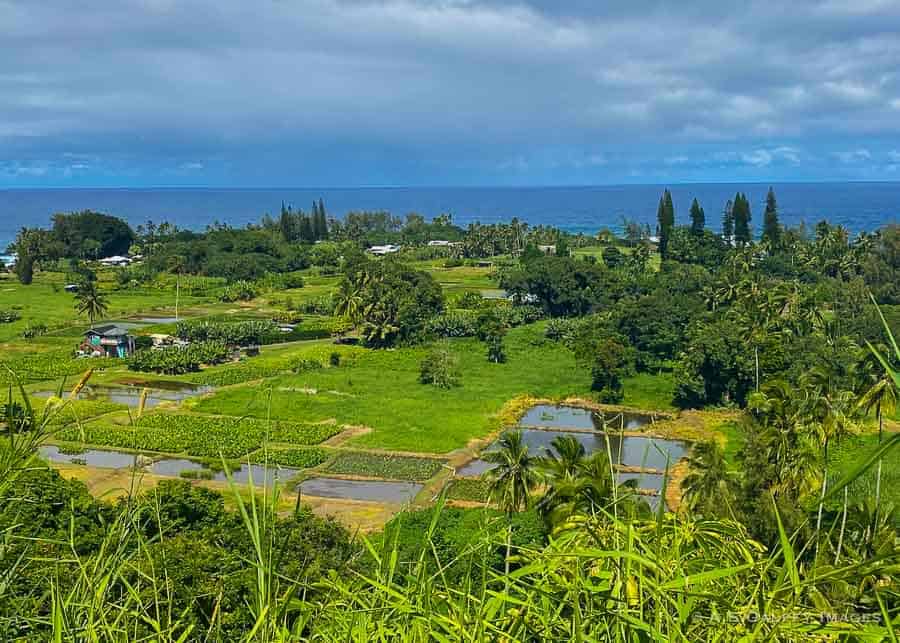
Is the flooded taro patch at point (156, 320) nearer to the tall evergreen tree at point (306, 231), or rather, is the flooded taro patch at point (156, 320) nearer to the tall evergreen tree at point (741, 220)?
the tall evergreen tree at point (306, 231)

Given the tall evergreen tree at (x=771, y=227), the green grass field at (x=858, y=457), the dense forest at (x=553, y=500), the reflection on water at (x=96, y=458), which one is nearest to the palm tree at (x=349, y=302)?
the dense forest at (x=553, y=500)

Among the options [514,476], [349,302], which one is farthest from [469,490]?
[349,302]

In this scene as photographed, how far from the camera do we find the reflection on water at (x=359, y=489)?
88.9ft

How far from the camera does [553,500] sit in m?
18.2

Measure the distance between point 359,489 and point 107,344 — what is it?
2680 centimetres

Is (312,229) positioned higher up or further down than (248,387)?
higher up

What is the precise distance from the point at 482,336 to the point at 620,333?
8.95 m

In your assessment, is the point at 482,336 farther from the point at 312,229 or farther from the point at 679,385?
the point at 312,229

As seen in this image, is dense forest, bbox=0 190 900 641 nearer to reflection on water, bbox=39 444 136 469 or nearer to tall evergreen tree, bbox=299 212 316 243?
tall evergreen tree, bbox=299 212 316 243

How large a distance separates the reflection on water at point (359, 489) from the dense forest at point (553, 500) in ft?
7.57

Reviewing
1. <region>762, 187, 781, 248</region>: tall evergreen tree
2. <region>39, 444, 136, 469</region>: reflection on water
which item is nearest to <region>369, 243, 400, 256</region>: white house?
<region>762, 187, 781, 248</region>: tall evergreen tree

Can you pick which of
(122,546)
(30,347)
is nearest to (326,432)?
(30,347)

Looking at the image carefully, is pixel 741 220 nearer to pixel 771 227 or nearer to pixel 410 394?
pixel 771 227

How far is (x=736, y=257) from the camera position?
211ft
